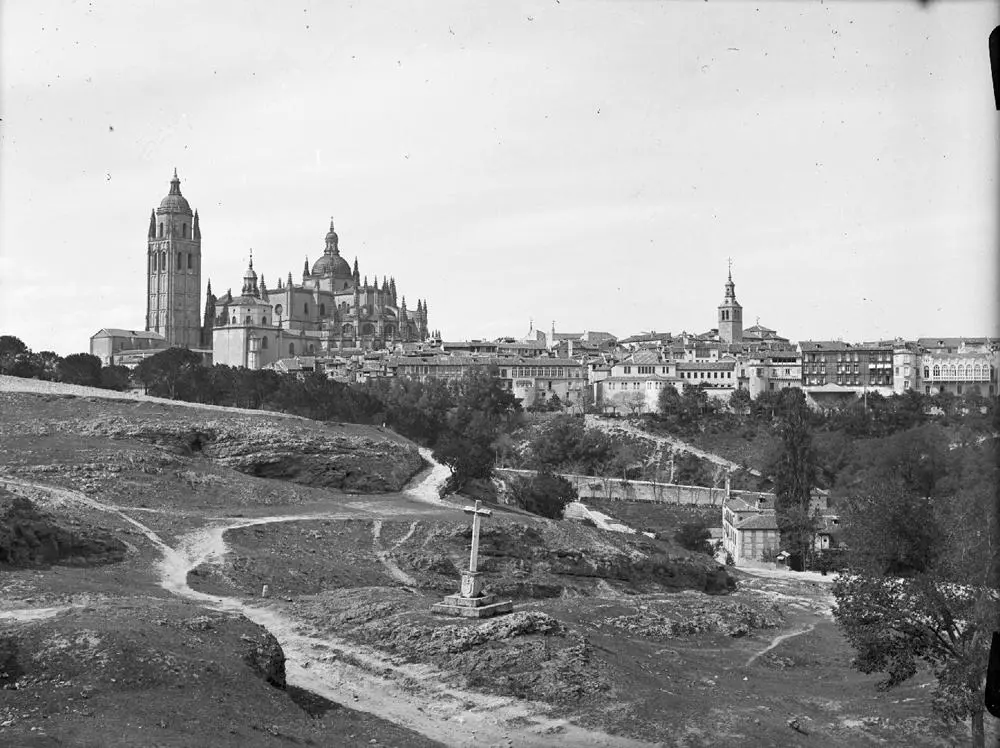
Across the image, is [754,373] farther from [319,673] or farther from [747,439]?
[319,673]

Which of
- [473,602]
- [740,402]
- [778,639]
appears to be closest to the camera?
[473,602]

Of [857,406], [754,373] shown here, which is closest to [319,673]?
[857,406]

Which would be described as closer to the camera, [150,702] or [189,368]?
[150,702]

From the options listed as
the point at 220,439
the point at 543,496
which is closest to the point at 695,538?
the point at 543,496

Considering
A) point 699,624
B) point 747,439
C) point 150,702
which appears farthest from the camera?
point 747,439

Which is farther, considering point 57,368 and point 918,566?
point 57,368

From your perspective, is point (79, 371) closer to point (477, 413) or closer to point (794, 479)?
point (477, 413)

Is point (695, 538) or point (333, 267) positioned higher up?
point (333, 267)
